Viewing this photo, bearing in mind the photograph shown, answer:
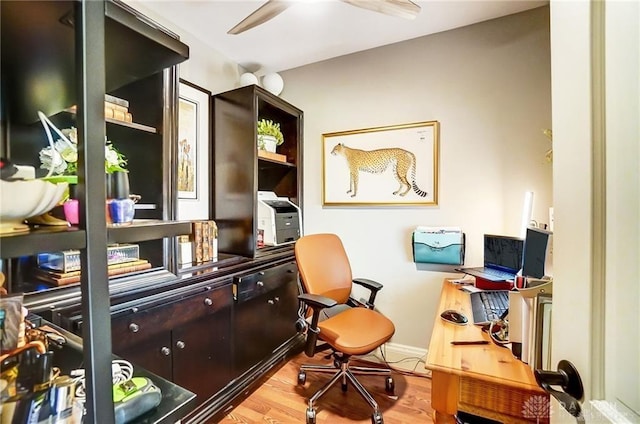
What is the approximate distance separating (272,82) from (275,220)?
4.08 feet

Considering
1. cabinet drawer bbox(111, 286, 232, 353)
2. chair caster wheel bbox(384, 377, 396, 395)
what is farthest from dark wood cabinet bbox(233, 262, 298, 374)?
chair caster wheel bbox(384, 377, 396, 395)

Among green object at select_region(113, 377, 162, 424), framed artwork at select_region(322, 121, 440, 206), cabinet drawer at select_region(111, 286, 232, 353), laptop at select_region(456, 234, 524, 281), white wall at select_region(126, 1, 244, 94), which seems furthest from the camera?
framed artwork at select_region(322, 121, 440, 206)

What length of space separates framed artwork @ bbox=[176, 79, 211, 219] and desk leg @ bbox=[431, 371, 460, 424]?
6.11 ft

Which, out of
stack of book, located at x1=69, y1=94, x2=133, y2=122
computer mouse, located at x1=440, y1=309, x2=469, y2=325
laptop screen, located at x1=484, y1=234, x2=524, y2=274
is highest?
stack of book, located at x1=69, y1=94, x2=133, y2=122

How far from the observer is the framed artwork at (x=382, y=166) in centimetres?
228

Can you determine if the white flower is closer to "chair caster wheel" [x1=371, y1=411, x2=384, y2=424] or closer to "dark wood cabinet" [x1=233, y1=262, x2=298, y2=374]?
"dark wood cabinet" [x1=233, y1=262, x2=298, y2=374]

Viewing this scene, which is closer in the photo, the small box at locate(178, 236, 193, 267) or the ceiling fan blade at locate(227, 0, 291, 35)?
the ceiling fan blade at locate(227, 0, 291, 35)

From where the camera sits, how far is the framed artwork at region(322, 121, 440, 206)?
2279mm

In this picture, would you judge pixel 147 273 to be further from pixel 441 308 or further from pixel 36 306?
pixel 441 308

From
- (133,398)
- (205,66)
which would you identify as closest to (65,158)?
(133,398)

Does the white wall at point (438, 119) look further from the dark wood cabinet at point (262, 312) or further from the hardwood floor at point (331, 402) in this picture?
the dark wood cabinet at point (262, 312)

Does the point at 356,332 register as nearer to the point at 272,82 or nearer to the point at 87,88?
the point at 87,88

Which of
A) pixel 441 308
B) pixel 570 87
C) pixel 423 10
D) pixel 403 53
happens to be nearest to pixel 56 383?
pixel 570 87

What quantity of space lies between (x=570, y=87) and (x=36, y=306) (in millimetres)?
1675
